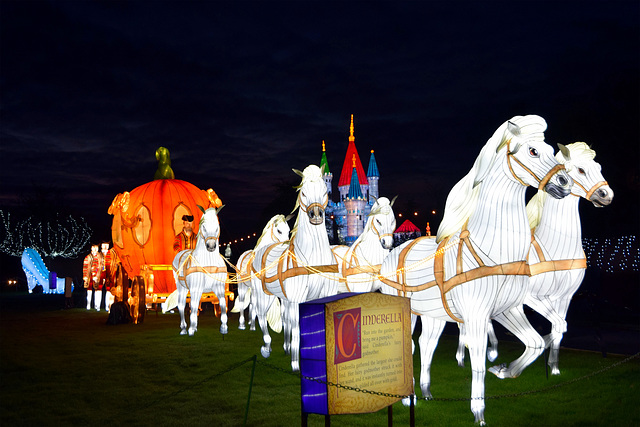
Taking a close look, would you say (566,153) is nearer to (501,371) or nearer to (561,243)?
(561,243)

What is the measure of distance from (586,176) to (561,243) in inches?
40.9

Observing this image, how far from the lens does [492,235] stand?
6.03 m

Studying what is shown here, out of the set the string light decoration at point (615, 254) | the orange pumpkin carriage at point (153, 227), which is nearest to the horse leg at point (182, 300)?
the orange pumpkin carriage at point (153, 227)

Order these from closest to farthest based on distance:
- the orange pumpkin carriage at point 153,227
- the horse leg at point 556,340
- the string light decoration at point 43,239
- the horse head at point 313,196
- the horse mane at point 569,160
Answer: the horse mane at point 569,160 < the horse leg at point 556,340 < the horse head at point 313,196 < the orange pumpkin carriage at point 153,227 < the string light decoration at point 43,239

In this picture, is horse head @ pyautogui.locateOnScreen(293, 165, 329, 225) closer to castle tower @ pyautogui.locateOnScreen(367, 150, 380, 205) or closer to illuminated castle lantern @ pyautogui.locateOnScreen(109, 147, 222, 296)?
illuminated castle lantern @ pyautogui.locateOnScreen(109, 147, 222, 296)

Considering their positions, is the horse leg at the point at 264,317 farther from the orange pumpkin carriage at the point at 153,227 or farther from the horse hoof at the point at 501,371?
the orange pumpkin carriage at the point at 153,227

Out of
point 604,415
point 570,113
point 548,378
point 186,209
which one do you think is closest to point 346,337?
point 604,415

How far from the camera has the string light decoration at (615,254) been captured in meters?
16.0

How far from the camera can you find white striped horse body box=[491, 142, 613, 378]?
27.2 ft

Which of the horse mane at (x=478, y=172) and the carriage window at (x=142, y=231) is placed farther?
the carriage window at (x=142, y=231)

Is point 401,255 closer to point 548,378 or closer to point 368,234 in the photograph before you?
point 548,378

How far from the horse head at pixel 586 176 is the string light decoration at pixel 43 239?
4028cm

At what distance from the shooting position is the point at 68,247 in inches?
1734

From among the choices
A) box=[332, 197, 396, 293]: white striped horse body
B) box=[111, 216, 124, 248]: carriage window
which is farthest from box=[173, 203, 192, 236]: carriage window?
box=[332, 197, 396, 293]: white striped horse body
